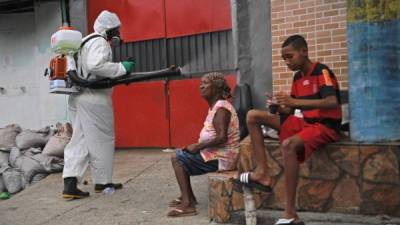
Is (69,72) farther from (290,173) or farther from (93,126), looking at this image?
(290,173)

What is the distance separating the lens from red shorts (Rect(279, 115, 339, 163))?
404 cm

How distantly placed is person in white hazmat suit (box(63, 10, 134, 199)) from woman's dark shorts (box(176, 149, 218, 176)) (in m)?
1.36

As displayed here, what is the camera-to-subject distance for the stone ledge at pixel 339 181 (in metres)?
4.13

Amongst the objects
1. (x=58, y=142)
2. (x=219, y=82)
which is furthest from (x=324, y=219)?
(x=58, y=142)

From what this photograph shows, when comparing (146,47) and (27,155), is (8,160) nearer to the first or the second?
(27,155)

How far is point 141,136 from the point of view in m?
8.28

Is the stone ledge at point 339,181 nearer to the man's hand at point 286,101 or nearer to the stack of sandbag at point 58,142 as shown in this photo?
the man's hand at point 286,101

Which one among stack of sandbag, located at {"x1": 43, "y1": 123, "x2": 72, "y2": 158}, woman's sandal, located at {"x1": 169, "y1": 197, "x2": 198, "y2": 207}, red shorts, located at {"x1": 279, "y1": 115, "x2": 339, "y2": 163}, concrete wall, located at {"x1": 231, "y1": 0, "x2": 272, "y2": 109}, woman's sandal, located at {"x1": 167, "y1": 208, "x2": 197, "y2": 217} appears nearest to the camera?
red shorts, located at {"x1": 279, "y1": 115, "x2": 339, "y2": 163}

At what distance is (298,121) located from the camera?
13.9 feet

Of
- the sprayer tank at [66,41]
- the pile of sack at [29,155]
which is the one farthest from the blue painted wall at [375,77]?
the pile of sack at [29,155]

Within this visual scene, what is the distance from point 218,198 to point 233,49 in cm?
315

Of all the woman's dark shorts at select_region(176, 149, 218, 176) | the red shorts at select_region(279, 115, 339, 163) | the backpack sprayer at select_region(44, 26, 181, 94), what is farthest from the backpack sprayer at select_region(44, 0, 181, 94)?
the red shorts at select_region(279, 115, 339, 163)

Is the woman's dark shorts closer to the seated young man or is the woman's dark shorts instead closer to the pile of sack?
the seated young man

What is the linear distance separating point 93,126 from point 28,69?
4241 millimetres
